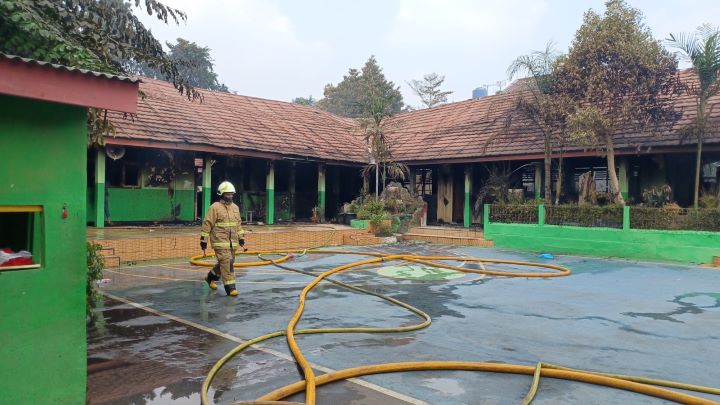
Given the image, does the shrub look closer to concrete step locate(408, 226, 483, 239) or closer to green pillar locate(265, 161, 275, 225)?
concrete step locate(408, 226, 483, 239)

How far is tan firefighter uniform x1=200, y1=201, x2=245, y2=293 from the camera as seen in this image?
7496 mm

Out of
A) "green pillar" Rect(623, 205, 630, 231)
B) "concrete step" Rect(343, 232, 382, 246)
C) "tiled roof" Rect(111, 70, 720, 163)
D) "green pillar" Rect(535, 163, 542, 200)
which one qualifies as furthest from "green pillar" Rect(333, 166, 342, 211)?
"green pillar" Rect(623, 205, 630, 231)

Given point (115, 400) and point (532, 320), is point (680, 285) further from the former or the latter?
point (115, 400)

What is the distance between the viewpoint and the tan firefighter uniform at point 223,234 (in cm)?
750

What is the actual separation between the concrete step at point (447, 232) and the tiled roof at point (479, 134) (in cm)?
248

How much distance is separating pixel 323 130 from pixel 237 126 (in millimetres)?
4817

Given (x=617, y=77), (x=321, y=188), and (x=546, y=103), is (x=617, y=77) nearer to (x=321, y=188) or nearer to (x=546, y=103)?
(x=546, y=103)

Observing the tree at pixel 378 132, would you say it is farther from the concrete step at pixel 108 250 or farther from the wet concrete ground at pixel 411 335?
the concrete step at pixel 108 250

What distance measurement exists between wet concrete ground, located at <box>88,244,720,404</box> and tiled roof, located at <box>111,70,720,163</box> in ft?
19.4

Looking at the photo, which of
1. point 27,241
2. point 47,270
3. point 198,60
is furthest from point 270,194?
point 198,60

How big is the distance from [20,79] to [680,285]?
985 centimetres

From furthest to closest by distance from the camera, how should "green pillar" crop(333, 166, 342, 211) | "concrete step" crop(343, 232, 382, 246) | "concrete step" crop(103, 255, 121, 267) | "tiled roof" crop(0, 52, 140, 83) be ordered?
"green pillar" crop(333, 166, 342, 211), "concrete step" crop(343, 232, 382, 246), "concrete step" crop(103, 255, 121, 267), "tiled roof" crop(0, 52, 140, 83)

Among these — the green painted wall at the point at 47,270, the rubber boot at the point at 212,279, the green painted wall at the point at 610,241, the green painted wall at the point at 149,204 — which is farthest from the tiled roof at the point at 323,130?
the green painted wall at the point at 47,270

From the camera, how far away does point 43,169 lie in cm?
331
